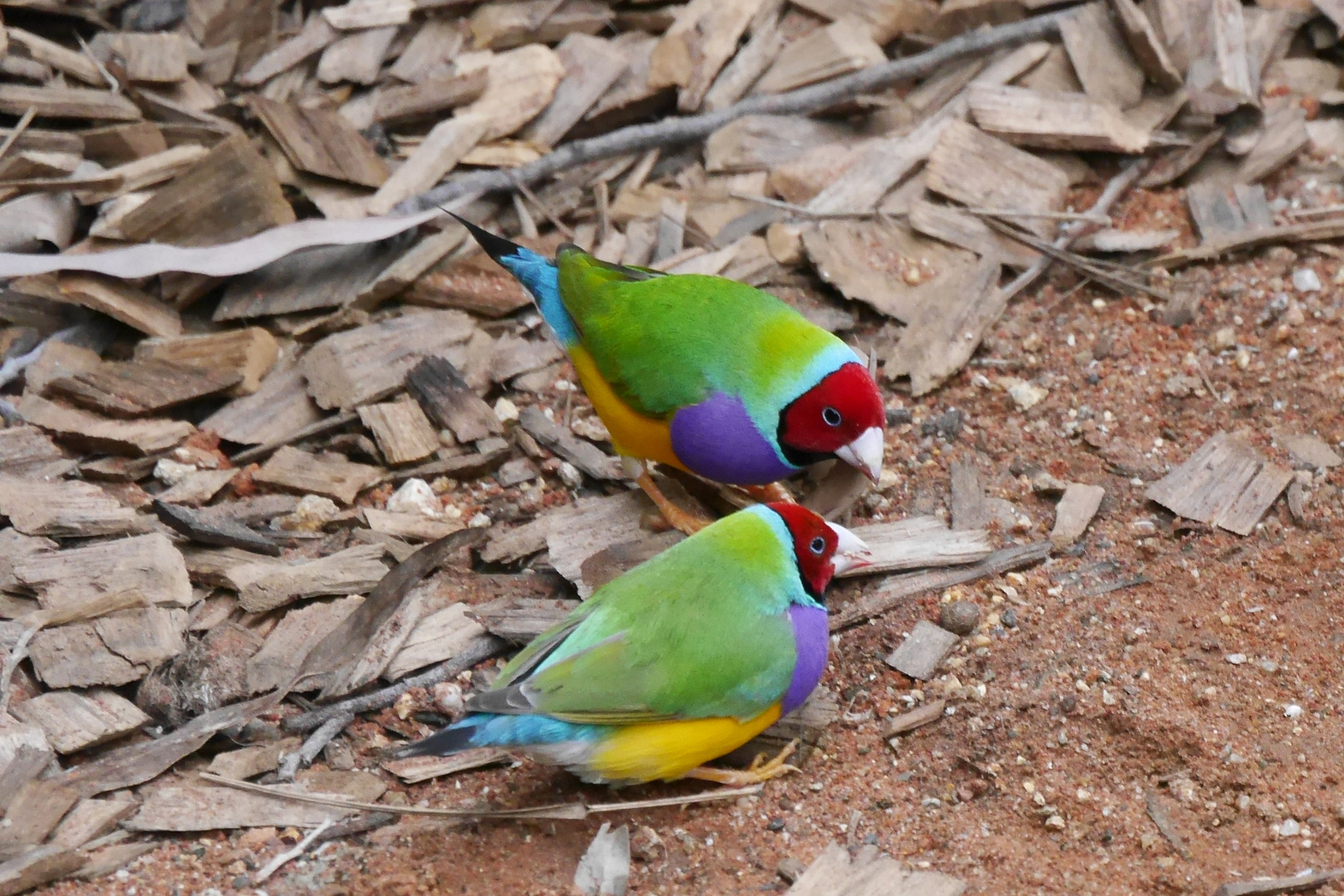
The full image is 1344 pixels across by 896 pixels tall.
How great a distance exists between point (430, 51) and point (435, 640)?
3.15 meters

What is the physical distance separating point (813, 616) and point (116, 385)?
8.75ft

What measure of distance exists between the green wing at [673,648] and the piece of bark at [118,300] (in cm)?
239

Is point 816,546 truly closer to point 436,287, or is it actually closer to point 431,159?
point 436,287

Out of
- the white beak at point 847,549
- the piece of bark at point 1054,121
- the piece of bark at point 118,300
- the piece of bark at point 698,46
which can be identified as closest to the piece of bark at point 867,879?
the white beak at point 847,549

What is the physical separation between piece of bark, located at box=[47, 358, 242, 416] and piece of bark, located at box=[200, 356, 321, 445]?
92mm

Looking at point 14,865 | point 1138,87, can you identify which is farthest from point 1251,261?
point 14,865

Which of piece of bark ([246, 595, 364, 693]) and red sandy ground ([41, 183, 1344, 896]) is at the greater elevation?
piece of bark ([246, 595, 364, 693])

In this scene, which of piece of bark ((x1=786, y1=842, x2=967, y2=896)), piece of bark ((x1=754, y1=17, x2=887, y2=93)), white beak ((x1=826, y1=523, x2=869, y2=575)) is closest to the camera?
piece of bark ((x1=786, y1=842, x2=967, y2=896))

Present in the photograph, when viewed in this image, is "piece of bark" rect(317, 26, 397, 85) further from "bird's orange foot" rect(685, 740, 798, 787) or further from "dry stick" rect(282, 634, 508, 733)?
"bird's orange foot" rect(685, 740, 798, 787)

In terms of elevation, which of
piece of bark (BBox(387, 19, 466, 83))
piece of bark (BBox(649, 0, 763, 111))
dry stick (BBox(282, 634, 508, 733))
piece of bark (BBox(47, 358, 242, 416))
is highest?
piece of bark (BBox(387, 19, 466, 83))

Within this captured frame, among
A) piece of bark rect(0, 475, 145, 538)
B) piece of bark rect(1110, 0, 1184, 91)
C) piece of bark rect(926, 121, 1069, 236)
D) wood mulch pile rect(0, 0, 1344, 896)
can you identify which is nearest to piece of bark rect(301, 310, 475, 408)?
wood mulch pile rect(0, 0, 1344, 896)

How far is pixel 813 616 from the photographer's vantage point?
347 centimetres

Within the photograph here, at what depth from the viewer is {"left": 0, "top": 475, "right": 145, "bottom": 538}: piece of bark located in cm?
404

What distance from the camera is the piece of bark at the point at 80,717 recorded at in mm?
3479
